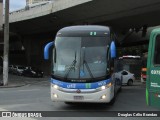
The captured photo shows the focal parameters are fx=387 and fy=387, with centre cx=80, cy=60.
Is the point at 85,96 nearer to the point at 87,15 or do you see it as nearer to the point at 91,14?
the point at 91,14

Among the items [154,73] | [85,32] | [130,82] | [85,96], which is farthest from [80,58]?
[130,82]

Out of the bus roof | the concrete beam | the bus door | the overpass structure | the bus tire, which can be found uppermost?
the concrete beam

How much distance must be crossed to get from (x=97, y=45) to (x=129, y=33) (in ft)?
132

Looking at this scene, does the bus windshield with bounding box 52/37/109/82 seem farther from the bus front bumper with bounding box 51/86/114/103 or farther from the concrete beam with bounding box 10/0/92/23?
the concrete beam with bounding box 10/0/92/23

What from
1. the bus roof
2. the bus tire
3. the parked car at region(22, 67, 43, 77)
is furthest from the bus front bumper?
the parked car at region(22, 67, 43, 77)

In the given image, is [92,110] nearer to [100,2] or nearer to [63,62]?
[63,62]

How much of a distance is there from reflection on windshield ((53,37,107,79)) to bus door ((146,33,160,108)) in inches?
131

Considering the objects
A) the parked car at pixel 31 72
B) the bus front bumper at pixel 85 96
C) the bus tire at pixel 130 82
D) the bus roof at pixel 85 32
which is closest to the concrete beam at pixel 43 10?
the parked car at pixel 31 72

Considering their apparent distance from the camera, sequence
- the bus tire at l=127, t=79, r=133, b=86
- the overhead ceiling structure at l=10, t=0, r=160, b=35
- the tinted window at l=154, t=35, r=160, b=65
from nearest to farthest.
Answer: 1. the tinted window at l=154, t=35, r=160, b=65
2. the overhead ceiling structure at l=10, t=0, r=160, b=35
3. the bus tire at l=127, t=79, r=133, b=86

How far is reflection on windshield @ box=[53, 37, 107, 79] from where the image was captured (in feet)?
47.5

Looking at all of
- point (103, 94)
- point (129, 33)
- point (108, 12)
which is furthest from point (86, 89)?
point (129, 33)

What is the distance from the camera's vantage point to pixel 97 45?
15.0 meters

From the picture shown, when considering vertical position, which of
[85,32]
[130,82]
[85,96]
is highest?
[85,32]

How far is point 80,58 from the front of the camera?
14.7 meters
